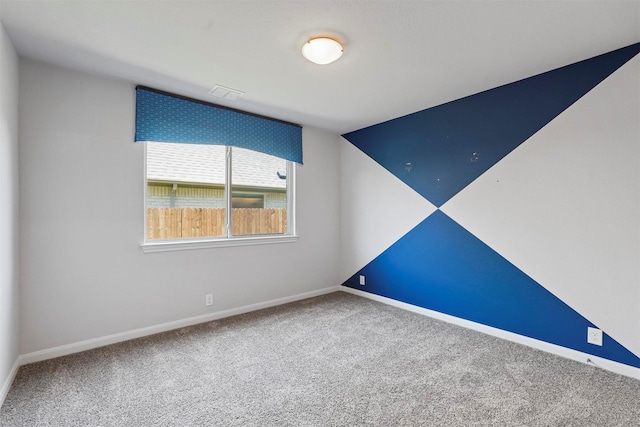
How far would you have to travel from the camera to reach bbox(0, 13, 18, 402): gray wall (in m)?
1.91

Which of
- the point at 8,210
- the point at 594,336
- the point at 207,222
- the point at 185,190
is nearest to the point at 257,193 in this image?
the point at 207,222

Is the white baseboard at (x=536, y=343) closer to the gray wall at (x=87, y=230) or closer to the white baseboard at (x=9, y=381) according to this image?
the gray wall at (x=87, y=230)

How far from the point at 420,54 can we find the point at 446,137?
49.0 inches

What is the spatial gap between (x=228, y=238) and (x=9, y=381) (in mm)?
1974

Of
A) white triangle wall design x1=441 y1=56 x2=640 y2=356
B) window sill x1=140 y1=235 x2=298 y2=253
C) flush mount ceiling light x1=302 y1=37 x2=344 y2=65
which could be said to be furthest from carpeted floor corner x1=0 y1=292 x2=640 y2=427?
flush mount ceiling light x1=302 y1=37 x2=344 y2=65

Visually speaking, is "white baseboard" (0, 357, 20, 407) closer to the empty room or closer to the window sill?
the empty room

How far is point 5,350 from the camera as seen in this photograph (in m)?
1.98

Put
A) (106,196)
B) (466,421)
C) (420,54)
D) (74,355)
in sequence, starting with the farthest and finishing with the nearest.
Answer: (106,196)
(74,355)
(420,54)
(466,421)

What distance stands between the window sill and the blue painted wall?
1.33 m

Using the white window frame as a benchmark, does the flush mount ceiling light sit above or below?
above

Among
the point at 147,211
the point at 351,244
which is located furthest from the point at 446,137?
the point at 147,211

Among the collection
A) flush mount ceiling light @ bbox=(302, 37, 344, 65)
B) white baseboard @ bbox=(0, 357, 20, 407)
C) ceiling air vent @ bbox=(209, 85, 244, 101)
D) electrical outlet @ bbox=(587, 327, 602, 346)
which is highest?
ceiling air vent @ bbox=(209, 85, 244, 101)

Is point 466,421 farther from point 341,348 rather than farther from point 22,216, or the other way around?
point 22,216

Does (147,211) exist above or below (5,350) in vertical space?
above
